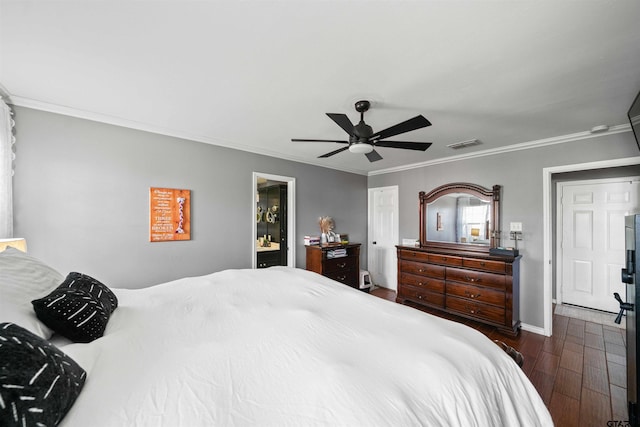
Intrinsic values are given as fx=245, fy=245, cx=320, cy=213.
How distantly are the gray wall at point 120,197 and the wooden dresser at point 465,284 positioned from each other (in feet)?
8.72

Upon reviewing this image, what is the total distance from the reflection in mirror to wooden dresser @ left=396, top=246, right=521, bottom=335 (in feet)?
1.10

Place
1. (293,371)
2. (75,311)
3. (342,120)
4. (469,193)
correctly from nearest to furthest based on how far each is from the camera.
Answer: (293,371)
(75,311)
(342,120)
(469,193)

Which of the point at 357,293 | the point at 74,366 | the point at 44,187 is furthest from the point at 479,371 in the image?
the point at 44,187

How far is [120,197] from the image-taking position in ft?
8.79

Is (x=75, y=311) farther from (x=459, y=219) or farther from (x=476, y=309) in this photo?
(x=459, y=219)

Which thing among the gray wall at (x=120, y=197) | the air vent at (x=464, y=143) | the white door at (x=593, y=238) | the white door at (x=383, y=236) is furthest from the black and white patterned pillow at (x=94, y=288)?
the white door at (x=593, y=238)

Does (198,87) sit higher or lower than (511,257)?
higher

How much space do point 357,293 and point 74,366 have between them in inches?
61.0

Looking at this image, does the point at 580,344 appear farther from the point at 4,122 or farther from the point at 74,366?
the point at 4,122

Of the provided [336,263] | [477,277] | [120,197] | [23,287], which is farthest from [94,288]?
[477,277]

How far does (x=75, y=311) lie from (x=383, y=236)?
473 centimetres

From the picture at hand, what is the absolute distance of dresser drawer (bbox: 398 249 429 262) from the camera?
3909 millimetres

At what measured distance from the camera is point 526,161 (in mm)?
3393

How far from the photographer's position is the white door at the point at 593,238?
137 inches
